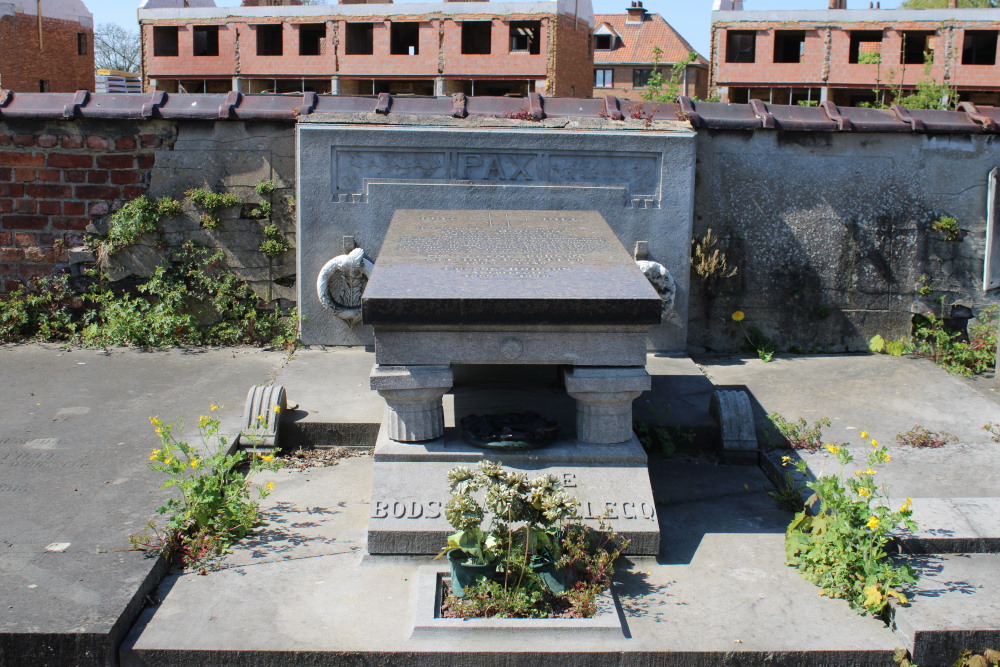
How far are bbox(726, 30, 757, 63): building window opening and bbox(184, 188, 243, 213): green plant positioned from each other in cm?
3115

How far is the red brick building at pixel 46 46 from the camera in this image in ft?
86.9

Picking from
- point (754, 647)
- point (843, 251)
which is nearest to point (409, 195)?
point (843, 251)

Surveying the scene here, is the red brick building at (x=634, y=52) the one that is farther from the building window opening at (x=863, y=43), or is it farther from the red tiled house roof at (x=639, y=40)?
the building window opening at (x=863, y=43)

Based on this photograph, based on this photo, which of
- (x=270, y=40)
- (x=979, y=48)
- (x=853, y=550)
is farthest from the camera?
(x=270, y=40)

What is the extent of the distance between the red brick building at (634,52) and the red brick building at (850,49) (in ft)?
21.8

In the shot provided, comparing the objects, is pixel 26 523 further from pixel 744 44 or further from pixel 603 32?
pixel 603 32

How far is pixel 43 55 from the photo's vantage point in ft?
90.3

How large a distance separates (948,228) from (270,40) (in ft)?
109

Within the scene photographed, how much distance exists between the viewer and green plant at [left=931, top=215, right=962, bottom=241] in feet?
22.5

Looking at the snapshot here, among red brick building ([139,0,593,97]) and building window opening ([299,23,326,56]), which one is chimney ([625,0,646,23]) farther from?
building window opening ([299,23,326,56])

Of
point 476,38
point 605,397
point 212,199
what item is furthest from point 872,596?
point 476,38

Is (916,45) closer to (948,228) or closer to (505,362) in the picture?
(948,228)

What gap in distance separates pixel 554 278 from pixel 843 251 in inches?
145

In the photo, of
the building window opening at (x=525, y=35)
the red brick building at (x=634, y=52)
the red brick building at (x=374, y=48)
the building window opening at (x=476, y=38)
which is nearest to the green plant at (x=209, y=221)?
the red brick building at (x=374, y=48)
